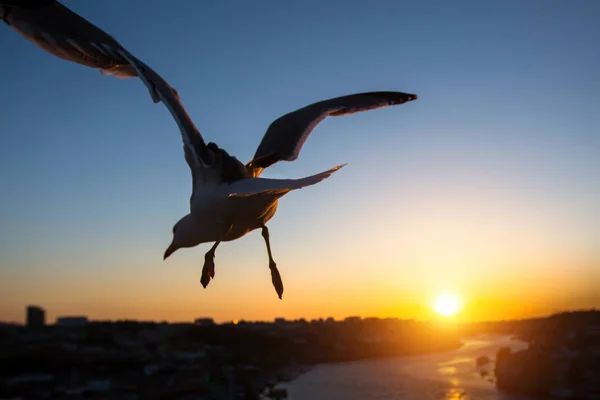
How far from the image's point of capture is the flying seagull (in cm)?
224

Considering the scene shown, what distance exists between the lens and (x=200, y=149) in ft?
7.52

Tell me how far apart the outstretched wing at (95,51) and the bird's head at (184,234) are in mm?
258

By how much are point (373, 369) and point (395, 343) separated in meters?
25.6

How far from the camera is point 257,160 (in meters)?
2.58

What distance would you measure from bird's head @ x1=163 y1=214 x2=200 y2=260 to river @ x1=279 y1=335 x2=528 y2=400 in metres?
32.7

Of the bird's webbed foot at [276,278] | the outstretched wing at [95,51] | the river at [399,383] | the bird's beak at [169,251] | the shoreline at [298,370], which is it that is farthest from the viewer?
the shoreline at [298,370]

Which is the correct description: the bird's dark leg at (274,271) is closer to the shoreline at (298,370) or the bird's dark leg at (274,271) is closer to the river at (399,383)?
the river at (399,383)

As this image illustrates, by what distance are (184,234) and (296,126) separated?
0.83 meters

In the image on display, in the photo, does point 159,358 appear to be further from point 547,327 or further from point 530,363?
point 547,327

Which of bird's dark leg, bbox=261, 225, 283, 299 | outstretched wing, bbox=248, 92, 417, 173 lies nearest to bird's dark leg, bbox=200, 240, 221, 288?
bird's dark leg, bbox=261, 225, 283, 299

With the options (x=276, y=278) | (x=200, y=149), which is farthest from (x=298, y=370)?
(x=200, y=149)

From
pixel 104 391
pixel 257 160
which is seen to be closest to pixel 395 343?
pixel 104 391

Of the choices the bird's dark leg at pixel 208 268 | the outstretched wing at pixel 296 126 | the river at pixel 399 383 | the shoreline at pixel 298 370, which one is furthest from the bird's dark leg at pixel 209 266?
the shoreline at pixel 298 370

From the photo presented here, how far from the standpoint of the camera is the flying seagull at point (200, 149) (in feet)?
7.36
